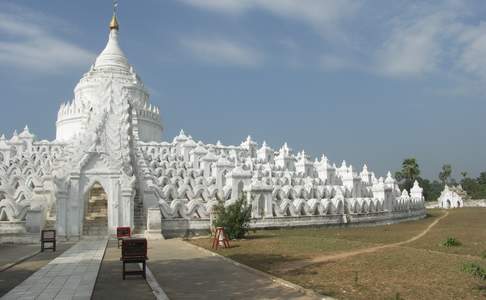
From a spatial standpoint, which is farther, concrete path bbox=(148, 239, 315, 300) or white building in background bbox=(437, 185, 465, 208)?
white building in background bbox=(437, 185, 465, 208)

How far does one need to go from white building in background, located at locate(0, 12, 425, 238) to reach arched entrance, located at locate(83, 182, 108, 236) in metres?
0.07

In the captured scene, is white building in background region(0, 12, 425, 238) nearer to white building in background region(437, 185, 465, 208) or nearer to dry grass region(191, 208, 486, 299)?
dry grass region(191, 208, 486, 299)

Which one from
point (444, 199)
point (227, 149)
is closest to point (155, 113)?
point (227, 149)

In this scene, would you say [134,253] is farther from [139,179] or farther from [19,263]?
[139,179]

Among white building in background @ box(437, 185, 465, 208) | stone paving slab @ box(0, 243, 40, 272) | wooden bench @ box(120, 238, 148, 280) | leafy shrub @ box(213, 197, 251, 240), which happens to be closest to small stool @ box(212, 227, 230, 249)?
leafy shrub @ box(213, 197, 251, 240)

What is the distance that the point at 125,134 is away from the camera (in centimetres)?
2984

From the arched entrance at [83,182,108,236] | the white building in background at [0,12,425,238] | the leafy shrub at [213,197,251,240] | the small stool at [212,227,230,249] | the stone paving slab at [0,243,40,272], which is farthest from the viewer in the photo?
the arched entrance at [83,182,108,236]

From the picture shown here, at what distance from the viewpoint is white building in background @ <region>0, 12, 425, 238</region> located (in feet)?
86.5

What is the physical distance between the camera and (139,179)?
30.9 metres

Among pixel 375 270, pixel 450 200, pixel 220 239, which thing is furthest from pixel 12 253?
pixel 450 200

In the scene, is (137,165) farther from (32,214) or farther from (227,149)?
(227,149)

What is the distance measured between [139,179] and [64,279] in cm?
1851

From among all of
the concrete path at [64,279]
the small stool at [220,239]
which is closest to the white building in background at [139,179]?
the small stool at [220,239]

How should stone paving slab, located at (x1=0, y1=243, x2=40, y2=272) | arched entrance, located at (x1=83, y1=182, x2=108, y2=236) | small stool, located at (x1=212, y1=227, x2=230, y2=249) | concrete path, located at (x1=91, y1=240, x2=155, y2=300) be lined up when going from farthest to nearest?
arched entrance, located at (x1=83, y1=182, x2=108, y2=236), small stool, located at (x1=212, y1=227, x2=230, y2=249), stone paving slab, located at (x1=0, y1=243, x2=40, y2=272), concrete path, located at (x1=91, y1=240, x2=155, y2=300)
